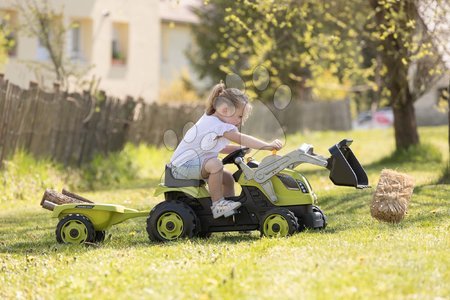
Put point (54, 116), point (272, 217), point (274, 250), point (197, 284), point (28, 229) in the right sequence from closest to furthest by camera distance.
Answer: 1. point (197, 284)
2. point (274, 250)
3. point (272, 217)
4. point (28, 229)
5. point (54, 116)

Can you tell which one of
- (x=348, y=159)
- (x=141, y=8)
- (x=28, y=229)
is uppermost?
(x=141, y=8)

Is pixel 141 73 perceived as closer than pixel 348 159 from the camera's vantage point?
No

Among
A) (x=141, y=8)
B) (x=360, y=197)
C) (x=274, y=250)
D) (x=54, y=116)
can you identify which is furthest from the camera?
(x=141, y=8)

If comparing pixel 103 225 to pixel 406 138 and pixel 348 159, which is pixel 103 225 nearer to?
pixel 348 159

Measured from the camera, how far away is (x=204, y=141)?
802cm

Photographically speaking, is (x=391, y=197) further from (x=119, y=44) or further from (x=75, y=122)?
(x=119, y=44)

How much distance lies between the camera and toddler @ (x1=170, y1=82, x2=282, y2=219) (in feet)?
25.9

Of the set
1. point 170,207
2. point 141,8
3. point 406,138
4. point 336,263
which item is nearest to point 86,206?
point 170,207

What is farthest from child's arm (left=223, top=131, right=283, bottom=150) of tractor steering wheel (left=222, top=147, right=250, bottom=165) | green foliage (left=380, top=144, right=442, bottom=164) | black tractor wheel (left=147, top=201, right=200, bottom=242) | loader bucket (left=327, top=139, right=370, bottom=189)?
green foliage (left=380, top=144, right=442, bottom=164)

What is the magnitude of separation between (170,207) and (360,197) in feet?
12.2

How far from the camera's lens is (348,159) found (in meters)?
7.96

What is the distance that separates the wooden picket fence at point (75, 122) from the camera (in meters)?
13.6

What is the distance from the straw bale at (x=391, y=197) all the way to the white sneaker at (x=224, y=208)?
135 centimetres

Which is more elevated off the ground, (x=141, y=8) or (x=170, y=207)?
(x=141, y=8)
